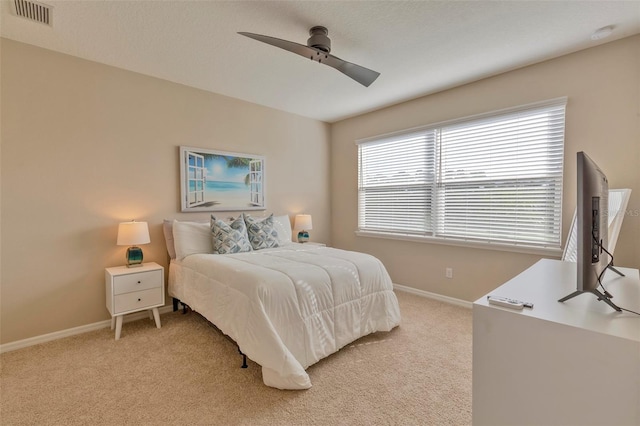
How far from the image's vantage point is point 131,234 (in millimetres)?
2783

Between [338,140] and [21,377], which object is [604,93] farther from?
[21,377]

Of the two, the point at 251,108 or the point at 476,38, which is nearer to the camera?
the point at 476,38

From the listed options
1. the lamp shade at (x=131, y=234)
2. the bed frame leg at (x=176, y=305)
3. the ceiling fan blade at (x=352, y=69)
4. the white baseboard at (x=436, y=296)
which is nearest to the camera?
the ceiling fan blade at (x=352, y=69)

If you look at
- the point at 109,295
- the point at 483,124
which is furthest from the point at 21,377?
the point at 483,124

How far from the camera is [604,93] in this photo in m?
2.51

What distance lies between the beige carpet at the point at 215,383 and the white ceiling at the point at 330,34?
Result: 264cm

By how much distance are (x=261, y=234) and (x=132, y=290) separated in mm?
1388

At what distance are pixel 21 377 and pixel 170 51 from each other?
285cm

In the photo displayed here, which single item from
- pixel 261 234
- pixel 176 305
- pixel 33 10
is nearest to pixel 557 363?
pixel 261 234

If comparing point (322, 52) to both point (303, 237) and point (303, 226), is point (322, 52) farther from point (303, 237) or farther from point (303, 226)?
point (303, 237)

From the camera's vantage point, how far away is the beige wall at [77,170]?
2.49 meters

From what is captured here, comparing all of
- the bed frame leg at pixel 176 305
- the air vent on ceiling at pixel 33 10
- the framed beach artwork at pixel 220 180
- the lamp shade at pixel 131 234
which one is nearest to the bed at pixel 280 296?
the bed frame leg at pixel 176 305

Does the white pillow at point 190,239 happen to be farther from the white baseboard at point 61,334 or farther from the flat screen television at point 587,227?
the flat screen television at point 587,227

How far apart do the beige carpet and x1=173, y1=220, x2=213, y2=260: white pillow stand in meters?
0.81
